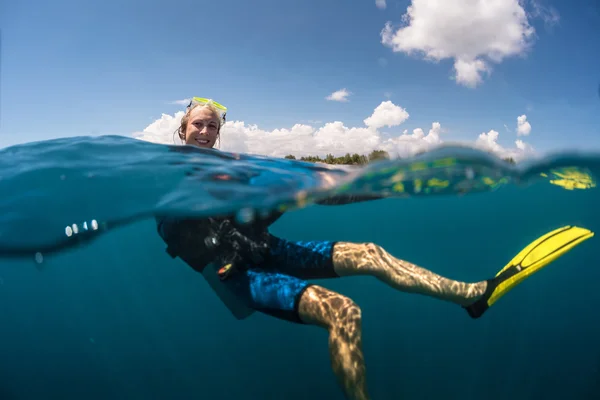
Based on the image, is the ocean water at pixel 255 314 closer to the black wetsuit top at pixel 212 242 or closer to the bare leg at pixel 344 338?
the black wetsuit top at pixel 212 242

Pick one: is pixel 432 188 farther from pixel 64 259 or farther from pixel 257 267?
pixel 64 259

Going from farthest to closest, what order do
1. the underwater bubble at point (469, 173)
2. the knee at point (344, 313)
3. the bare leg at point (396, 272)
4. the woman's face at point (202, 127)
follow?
the underwater bubble at point (469, 173) < the woman's face at point (202, 127) < the bare leg at point (396, 272) < the knee at point (344, 313)

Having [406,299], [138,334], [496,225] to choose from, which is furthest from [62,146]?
[496,225]

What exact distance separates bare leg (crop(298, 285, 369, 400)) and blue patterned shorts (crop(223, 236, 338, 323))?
0.31 metres

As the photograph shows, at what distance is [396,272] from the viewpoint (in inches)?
164

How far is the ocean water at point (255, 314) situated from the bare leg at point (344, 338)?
3733 millimetres

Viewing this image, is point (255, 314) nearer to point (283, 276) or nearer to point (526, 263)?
point (283, 276)

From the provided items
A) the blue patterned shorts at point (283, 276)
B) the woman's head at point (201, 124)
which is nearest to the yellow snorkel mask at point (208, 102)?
the woman's head at point (201, 124)

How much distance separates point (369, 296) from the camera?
15.8m

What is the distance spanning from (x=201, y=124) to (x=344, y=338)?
15.8ft

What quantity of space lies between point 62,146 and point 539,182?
1455 cm

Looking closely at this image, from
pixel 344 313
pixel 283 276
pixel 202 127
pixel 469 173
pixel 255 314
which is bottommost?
pixel 255 314

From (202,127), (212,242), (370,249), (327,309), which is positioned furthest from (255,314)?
(327,309)

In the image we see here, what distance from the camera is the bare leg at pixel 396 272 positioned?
4.16m
